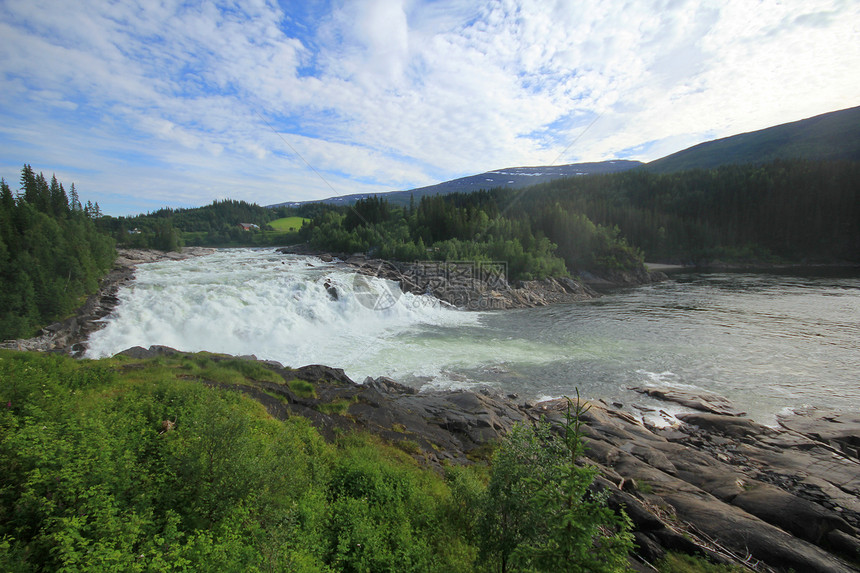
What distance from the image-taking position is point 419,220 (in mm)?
71062

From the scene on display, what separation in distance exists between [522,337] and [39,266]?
121 feet

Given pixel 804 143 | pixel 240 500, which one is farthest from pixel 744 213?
pixel 804 143

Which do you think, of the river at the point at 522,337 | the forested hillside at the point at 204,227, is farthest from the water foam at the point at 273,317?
the forested hillside at the point at 204,227

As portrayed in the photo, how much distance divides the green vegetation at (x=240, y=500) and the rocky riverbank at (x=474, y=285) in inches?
1303

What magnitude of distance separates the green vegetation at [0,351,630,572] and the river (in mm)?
12100

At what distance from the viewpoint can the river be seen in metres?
19.5

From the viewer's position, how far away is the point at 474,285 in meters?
43.3

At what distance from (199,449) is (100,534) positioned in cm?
161

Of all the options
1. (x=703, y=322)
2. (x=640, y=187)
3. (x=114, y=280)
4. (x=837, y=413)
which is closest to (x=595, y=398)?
(x=837, y=413)

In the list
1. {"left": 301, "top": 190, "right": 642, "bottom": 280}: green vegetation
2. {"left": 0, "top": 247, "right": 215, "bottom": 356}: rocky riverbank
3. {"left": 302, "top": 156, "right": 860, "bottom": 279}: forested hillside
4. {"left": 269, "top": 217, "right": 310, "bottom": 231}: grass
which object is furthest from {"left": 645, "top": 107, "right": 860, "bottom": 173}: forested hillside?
{"left": 0, "top": 247, "right": 215, "bottom": 356}: rocky riverbank

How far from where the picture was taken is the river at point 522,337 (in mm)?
19516

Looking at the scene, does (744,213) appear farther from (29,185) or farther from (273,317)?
(29,185)

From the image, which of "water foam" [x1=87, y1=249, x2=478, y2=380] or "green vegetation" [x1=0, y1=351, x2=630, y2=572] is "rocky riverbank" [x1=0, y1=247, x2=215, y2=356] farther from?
"green vegetation" [x1=0, y1=351, x2=630, y2=572]

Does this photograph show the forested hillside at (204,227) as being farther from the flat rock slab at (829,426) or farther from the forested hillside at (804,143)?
the forested hillside at (804,143)
